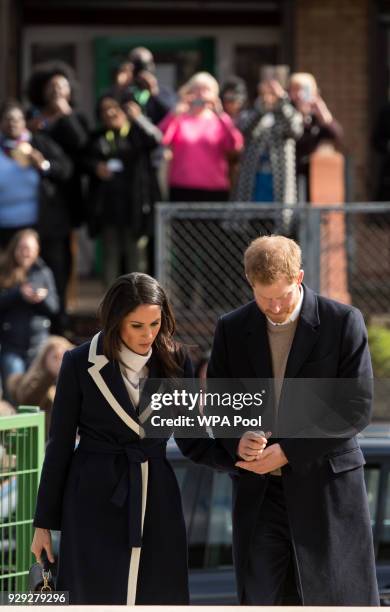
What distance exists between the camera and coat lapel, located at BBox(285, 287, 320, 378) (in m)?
5.39

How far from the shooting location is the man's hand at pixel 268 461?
5.32 metres

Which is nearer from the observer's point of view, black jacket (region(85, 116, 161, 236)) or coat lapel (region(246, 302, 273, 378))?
coat lapel (region(246, 302, 273, 378))

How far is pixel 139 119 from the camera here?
37.2 feet

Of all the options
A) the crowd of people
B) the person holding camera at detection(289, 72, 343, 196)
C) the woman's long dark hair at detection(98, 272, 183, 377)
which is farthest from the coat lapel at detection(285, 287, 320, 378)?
the person holding camera at detection(289, 72, 343, 196)

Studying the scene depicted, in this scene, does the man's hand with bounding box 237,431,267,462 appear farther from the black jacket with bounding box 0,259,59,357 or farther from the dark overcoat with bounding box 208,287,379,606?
the black jacket with bounding box 0,259,59,357

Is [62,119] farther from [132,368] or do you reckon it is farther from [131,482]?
[131,482]

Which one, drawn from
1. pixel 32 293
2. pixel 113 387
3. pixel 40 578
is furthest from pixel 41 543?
pixel 32 293

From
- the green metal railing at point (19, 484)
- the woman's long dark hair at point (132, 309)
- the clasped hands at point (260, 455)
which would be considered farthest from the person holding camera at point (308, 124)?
the clasped hands at point (260, 455)

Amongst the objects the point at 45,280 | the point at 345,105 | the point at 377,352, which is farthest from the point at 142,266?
the point at 345,105

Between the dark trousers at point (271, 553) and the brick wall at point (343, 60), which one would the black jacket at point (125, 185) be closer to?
the brick wall at point (343, 60)

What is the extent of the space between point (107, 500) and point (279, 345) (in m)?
0.87

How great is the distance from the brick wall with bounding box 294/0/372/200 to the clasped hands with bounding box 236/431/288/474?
972 centimetres

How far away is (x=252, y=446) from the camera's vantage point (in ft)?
17.5

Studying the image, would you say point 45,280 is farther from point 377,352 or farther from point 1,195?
point 377,352
